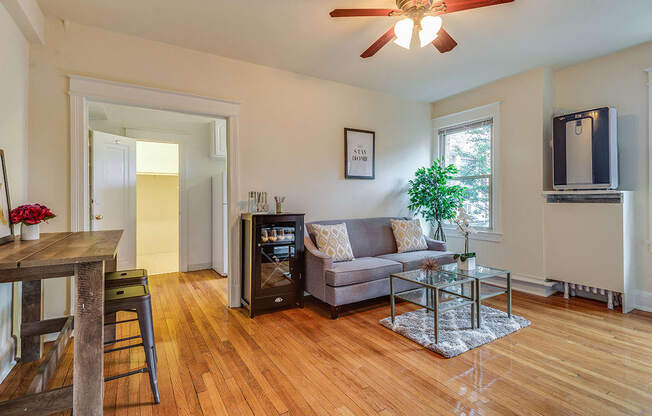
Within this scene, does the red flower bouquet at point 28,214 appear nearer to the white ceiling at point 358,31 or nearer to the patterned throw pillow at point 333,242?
the white ceiling at point 358,31

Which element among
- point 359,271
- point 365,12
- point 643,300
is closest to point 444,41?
Answer: point 365,12

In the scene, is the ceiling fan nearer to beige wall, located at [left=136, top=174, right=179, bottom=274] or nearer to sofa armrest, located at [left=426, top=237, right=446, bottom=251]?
sofa armrest, located at [left=426, top=237, right=446, bottom=251]

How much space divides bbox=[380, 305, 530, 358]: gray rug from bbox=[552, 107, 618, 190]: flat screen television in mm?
1664

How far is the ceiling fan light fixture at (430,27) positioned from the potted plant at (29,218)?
2.81m

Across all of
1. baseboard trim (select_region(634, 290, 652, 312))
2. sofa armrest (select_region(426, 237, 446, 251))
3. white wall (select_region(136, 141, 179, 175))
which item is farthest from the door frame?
baseboard trim (select_region(634, 290, 652, 312))

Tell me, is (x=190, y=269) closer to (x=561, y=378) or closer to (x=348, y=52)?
(x=348, y=52)

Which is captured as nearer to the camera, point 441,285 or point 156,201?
point 441,285

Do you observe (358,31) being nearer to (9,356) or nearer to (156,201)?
(9,356)

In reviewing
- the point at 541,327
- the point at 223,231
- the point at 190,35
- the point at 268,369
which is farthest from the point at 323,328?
the point at 190,35

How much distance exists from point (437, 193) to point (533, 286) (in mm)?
1611

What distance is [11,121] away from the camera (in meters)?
2.21

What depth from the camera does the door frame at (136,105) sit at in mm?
2674

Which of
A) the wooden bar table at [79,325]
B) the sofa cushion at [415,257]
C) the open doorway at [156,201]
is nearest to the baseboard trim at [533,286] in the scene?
the sofa cushion at [415,257]

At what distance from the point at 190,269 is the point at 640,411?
5208 millimetres
